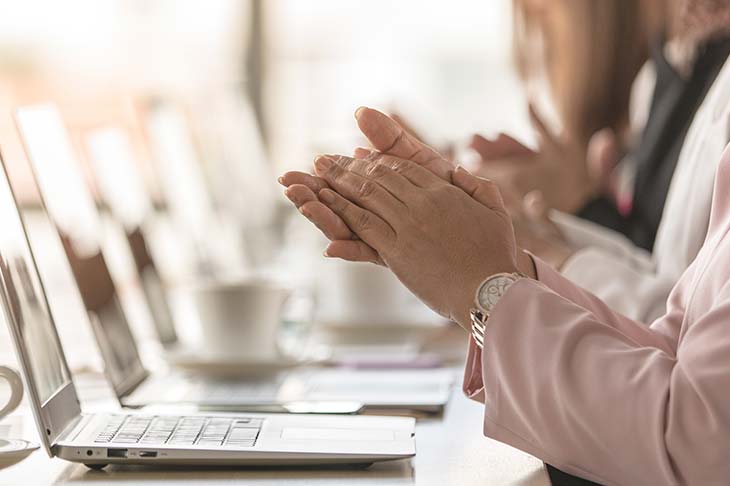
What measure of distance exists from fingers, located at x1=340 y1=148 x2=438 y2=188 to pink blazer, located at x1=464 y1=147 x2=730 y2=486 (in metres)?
0.12

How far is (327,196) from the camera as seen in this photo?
0.78m

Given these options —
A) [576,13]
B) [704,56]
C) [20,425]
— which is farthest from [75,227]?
[576,13]

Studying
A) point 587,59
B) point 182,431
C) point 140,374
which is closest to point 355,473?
point 182,431

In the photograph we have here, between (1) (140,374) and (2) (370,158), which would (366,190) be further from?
(1) (140,374)

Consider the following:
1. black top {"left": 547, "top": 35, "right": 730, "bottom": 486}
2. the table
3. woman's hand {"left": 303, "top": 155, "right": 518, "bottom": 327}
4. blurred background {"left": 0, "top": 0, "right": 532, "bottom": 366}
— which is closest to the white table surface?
the table

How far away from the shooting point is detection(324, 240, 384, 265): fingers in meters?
0.76

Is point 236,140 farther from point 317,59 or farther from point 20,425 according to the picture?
point 317,59

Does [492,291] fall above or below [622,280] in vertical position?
above

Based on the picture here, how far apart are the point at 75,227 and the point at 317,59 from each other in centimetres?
359

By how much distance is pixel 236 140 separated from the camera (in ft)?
7.60

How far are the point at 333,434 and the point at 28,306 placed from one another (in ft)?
0.79

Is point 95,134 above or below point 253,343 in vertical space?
above

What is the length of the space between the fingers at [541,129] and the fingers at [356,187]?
76cm

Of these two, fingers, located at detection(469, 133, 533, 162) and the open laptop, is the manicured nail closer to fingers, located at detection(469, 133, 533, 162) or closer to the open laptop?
the open laptop
